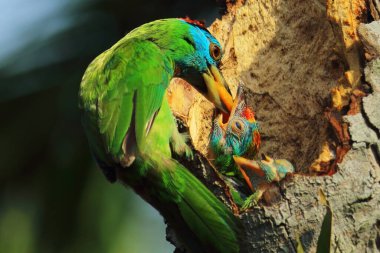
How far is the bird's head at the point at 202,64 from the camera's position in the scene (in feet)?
13.8

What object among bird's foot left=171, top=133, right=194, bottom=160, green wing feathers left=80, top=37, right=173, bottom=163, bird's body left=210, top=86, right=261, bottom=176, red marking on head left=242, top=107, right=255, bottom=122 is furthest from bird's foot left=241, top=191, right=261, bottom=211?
red marking on head left=242, top=107, right=255, bottom=122

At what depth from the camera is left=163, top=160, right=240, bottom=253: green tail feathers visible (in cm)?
322

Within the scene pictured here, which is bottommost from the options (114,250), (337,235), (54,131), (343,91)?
(114,250)

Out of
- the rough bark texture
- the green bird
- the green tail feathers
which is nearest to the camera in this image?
the rough bark texture

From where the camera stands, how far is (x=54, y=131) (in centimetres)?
498

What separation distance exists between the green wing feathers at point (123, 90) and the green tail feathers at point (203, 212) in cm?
24

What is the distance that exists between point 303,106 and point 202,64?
0.58 metres

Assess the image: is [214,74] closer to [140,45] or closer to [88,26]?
[140,45]

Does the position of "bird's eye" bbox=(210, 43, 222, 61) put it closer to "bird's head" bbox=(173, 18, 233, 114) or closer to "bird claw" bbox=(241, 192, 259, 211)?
"bird's head" bbox=(173, 18, 233, 114)

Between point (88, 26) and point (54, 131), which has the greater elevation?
point (88, 26)

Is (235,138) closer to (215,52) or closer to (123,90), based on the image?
(215,52)

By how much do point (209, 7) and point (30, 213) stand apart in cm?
181

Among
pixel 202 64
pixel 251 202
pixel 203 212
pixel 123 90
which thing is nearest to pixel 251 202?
pixel 251 202

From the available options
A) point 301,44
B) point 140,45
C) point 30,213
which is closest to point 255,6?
point 301,44
